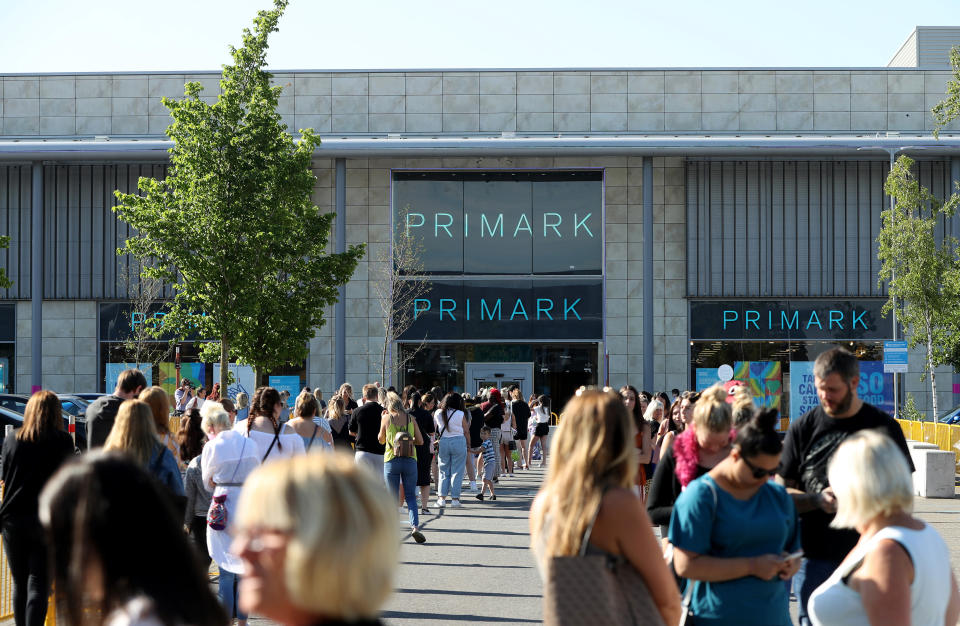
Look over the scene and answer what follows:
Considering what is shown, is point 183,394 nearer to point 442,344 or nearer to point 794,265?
point 442,344

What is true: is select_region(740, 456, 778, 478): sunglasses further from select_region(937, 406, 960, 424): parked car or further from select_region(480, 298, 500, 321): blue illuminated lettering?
select_region(480, 298, 500, 321): blue illuminated lettering

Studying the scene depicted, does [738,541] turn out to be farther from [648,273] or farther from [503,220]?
[503,220]

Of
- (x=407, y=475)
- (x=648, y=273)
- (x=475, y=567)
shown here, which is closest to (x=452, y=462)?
(x=407, y=475)

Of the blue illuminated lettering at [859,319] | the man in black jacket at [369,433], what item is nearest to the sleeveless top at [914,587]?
→ the man in black jacket at [369,433]

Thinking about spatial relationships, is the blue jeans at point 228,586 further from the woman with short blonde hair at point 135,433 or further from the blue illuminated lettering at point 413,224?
the blue illuminated lettering at point 413,224

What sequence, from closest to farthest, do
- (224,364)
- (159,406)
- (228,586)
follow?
(159,406) < (228,586) < (224,364)

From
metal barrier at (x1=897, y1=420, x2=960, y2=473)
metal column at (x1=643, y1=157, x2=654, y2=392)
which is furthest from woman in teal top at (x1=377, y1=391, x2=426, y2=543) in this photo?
metal column at (x1=643, y1=157, x2=654, y2=392)

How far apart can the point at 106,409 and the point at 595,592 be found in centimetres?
558

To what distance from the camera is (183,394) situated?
25.3 meters

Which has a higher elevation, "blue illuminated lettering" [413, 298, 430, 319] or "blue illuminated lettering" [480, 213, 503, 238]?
"blue illuminated lettering" [480, 213, 503, 238]

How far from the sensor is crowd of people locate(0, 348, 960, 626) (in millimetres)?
2150

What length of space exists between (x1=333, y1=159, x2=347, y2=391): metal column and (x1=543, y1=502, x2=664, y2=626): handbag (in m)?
35.6

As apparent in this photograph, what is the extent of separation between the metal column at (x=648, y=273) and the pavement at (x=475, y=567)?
20.1 metres

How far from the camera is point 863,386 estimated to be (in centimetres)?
3859
